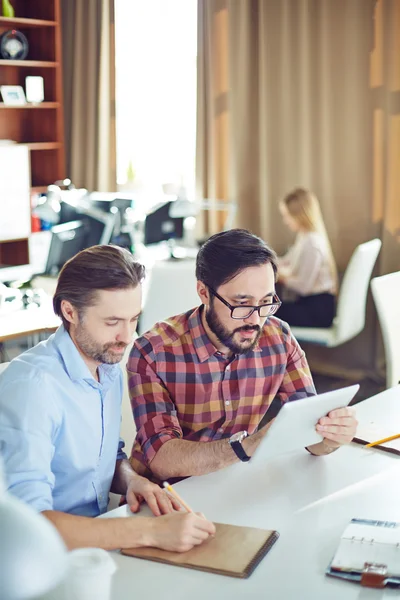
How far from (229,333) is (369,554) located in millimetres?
742

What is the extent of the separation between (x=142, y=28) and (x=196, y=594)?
5292mm

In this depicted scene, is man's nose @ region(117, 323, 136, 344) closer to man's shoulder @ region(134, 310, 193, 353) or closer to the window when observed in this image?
man's shoulder @ region(134, 310, 193, 353)

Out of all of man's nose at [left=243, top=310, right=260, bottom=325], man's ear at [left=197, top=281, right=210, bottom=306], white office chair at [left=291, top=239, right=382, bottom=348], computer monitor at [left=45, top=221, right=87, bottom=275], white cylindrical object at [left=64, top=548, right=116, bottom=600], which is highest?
white cylindrical object at [left=64, top=548, right=116, bottom=600]

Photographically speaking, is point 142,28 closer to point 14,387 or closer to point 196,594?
point 14,387

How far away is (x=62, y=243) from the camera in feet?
14.3

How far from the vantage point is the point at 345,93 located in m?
4.87

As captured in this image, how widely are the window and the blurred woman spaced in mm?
1203

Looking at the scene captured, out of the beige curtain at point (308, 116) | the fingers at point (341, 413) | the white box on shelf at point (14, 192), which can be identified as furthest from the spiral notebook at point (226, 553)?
the white box on shelf at point (14, 192)

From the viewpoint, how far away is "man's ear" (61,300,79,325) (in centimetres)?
175

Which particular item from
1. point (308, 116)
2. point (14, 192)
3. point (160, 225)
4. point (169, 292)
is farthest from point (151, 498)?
point (14, 192)

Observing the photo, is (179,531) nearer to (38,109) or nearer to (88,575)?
(88,575)

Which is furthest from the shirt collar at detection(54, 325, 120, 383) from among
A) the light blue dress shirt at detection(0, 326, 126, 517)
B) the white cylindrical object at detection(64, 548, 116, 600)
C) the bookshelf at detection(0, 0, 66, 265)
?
the bookshelf at detection(0, 0, 66, 265)

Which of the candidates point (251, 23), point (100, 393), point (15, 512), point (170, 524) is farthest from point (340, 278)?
point (15, 512)

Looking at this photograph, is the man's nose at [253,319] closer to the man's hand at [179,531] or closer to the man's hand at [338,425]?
the man's hand at [338,425]
